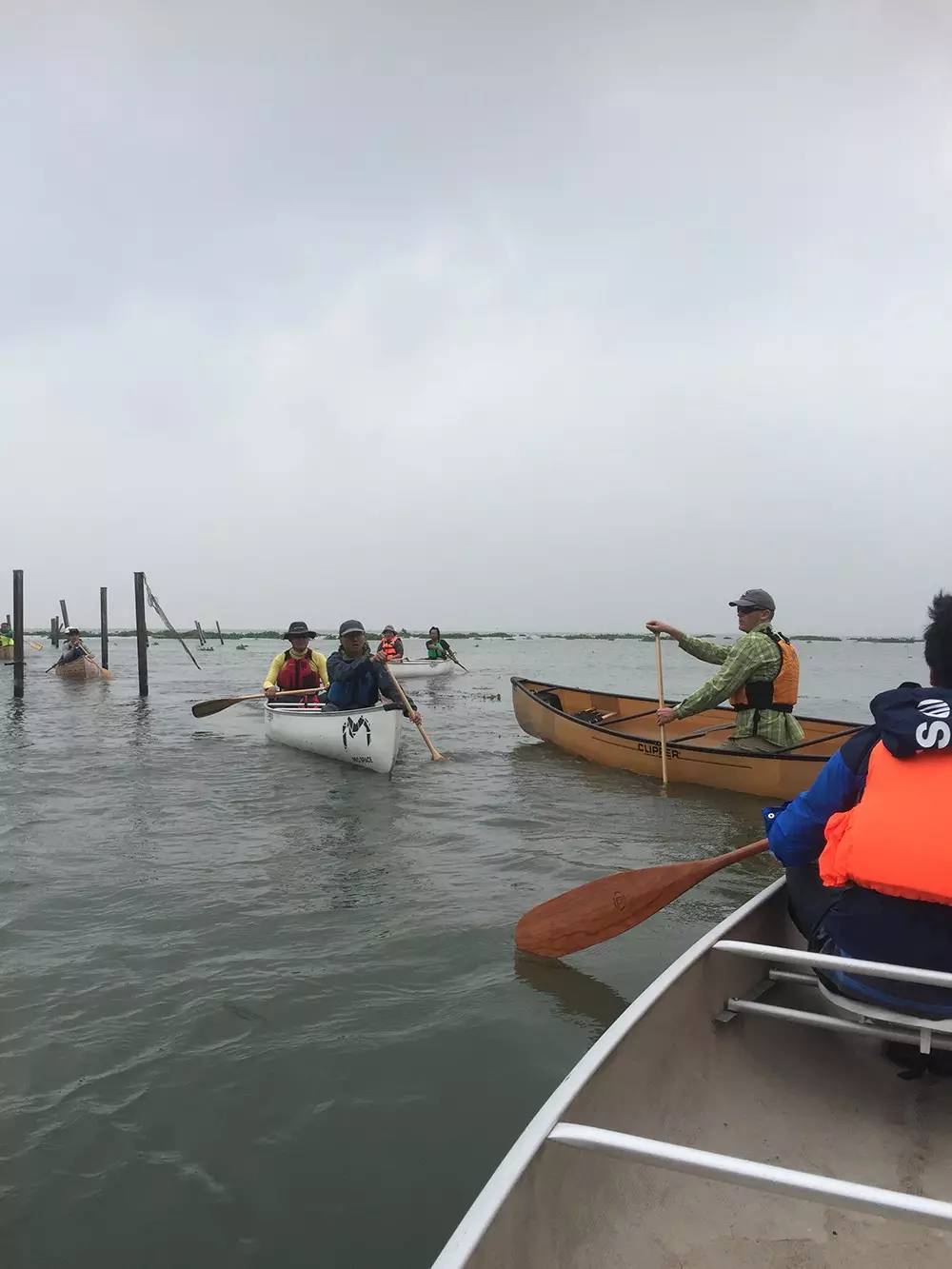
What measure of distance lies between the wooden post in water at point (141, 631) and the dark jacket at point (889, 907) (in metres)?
22.2

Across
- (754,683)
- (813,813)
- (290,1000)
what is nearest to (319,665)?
(754,683)

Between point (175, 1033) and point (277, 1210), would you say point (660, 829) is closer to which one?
point (175, 1033)

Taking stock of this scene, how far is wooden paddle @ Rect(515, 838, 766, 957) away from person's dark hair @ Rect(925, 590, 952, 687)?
1.69 metres

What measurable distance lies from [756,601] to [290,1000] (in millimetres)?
6051

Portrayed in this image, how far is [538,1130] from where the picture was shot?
Result: 1972mm

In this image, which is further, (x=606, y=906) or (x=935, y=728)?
(x=606, y=906)

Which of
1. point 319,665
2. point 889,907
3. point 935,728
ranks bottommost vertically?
point 889,907

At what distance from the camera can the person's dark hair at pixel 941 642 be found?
274 centimetres

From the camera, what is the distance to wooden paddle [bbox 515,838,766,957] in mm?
4312

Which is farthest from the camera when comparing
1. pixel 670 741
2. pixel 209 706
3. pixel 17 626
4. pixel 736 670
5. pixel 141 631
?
pixel 141 631

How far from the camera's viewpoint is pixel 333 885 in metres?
6.14

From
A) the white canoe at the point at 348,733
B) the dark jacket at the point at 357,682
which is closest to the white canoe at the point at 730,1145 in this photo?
the white canoe at the point at 348,733

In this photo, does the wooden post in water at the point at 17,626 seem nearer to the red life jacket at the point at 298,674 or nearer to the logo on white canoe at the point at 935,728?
the red life jacket at the point at 298,674

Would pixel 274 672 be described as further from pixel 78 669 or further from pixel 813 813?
pixel 78 669
